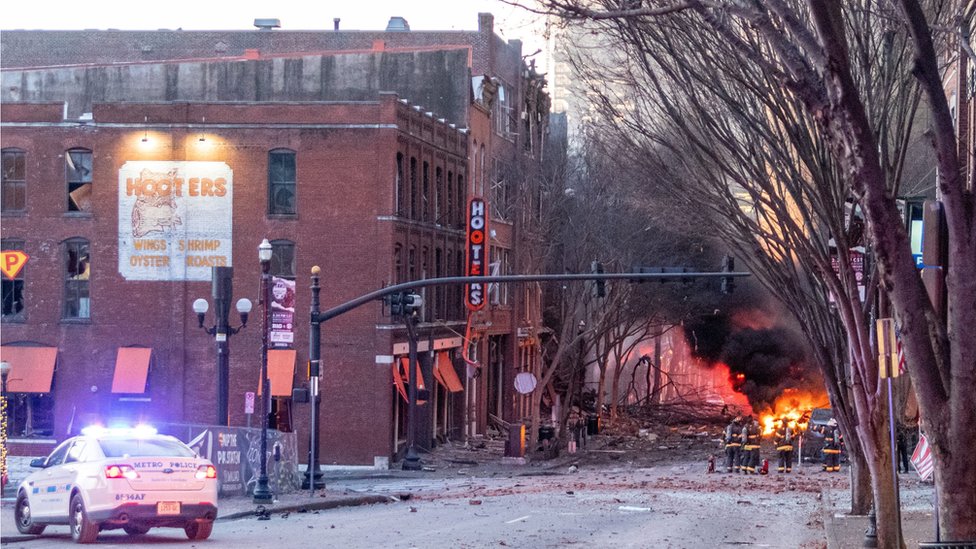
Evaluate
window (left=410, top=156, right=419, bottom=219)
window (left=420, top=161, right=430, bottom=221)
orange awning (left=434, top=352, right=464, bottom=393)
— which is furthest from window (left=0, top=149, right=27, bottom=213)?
orange awning (left=434, top=352, right=464, bottom=393)

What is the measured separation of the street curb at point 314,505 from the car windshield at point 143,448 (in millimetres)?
5517

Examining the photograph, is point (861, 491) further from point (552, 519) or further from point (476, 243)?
point (476, 243)

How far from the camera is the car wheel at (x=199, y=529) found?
18.7 meters

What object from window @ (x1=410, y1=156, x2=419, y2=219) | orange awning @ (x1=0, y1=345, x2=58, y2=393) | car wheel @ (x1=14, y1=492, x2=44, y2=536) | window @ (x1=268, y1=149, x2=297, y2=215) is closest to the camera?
car wheel @ (x1=14, y1=492, x2=44, y2=536)

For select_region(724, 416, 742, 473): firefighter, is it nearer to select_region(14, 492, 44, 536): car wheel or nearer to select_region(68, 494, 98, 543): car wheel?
select_region(14, 492, 44, 536): car wheel

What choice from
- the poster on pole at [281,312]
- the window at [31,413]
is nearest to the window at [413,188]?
the poster on pole at [281,312]

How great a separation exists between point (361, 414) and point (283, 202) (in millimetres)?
6997

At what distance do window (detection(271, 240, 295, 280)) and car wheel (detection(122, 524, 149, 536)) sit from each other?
76.5 feet

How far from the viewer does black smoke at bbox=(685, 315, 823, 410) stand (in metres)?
66.6

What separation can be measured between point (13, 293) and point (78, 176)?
4215mm

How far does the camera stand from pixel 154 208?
4244cm

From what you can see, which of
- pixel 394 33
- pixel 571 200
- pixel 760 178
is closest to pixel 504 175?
pixel 571 200

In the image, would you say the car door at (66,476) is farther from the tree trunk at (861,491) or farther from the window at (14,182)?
the window at (14,182)

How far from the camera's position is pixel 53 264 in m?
42.4
